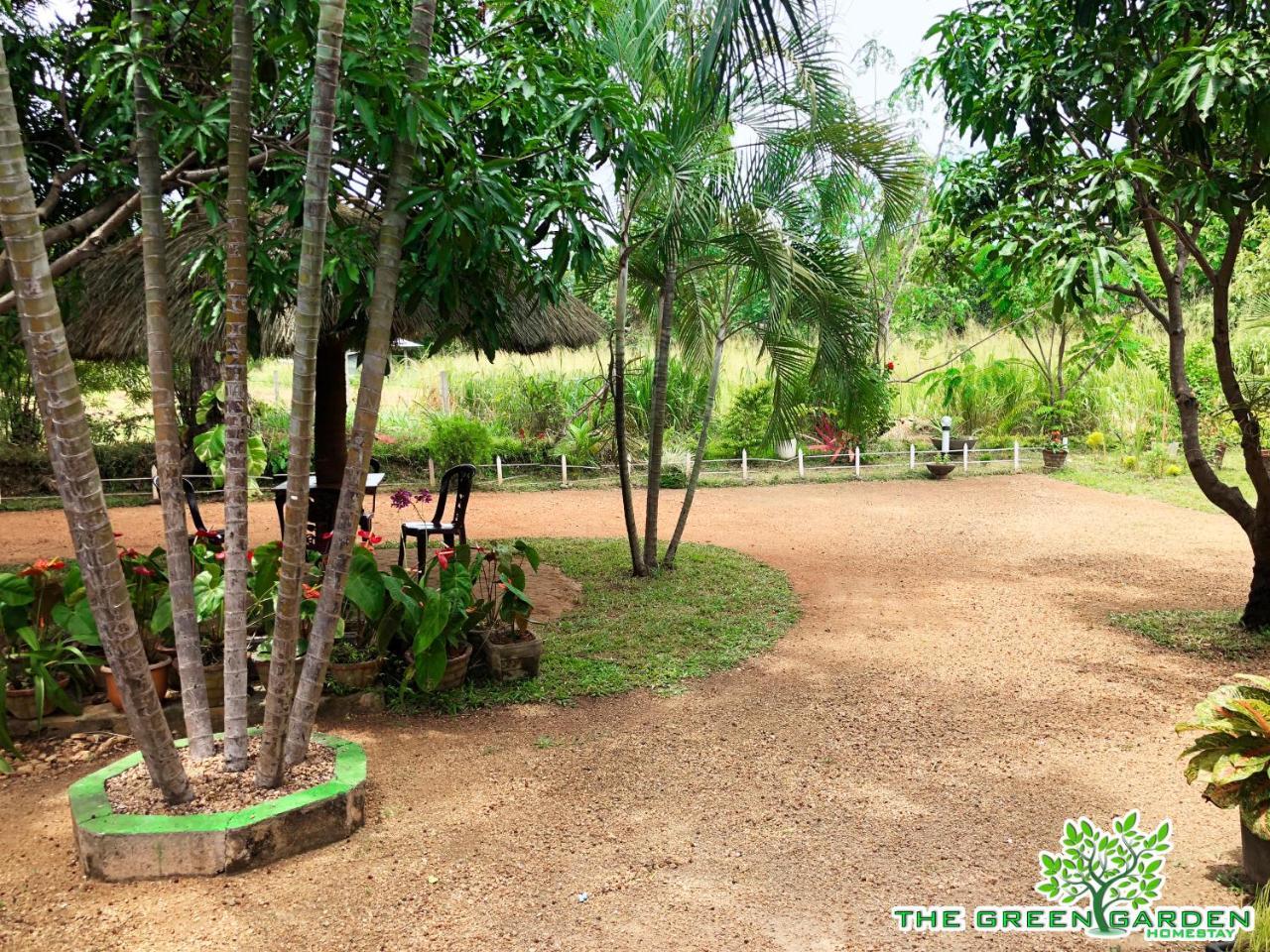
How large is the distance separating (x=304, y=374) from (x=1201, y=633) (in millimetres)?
5351

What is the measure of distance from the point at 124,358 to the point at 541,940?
21.2ft

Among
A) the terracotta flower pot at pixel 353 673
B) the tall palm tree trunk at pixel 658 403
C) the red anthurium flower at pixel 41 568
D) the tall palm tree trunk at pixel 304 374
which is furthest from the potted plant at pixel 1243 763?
the tall palm tree trunk at pixel 658 403

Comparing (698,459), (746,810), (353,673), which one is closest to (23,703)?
(353,673)

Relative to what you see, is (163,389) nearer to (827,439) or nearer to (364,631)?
(364,631)

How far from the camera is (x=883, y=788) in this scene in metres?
3.37

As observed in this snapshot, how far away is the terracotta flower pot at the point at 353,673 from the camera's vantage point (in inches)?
163

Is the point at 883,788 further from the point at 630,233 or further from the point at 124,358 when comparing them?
the point at 124,358

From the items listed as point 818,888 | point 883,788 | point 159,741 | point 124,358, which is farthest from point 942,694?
point 124,358

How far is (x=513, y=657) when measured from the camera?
4508mm

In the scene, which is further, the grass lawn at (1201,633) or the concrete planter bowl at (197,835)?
the grass lawn at (1201,633)

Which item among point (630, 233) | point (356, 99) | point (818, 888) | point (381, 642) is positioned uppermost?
point (630, 233)

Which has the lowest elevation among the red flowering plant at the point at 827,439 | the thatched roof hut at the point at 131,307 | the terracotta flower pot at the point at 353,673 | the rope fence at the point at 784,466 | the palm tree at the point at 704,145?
the terracotta flower pot at the point at 353,673

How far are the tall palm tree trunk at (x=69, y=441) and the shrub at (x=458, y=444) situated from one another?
415 inches

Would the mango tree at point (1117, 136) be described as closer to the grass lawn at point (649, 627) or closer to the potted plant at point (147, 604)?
the grass lawn at point (649, 627)
